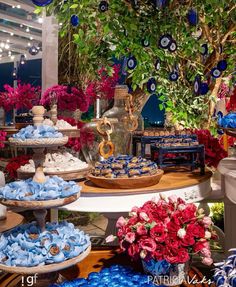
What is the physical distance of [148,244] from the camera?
153cm

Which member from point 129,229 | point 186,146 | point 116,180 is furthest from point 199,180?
point 129,229

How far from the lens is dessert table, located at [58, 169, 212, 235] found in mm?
1861

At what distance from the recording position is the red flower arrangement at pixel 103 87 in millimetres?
3602

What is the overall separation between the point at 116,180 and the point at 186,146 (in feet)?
1.99

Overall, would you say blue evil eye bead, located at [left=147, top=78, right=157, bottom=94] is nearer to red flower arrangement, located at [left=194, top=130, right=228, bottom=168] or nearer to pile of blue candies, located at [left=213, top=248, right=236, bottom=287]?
red flower arrangement, located at [left=194, top=130, right=228, bottom=168]

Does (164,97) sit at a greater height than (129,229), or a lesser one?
greater

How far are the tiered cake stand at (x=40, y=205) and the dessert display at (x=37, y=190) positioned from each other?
2 cm

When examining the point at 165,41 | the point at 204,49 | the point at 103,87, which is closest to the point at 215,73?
the point at 204,49

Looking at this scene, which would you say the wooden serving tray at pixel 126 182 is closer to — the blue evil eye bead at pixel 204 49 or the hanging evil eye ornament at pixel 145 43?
the hanging evil eye ornament at pixel 145 43

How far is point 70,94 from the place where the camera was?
3244mm

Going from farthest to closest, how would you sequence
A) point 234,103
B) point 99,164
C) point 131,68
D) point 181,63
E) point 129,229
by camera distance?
1. point 181,63
2. point 131,68
3. point 234,103
4. point 99,164
5. point 129,229

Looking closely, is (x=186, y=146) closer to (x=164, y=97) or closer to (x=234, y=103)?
(x=234, y=103)

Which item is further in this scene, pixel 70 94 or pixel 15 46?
pixel 15 46

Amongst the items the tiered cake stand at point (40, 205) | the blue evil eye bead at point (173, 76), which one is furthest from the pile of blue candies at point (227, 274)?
the blue evil eye bead at point (173, 76)
